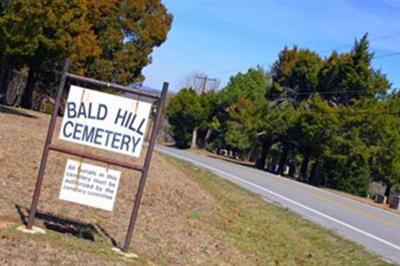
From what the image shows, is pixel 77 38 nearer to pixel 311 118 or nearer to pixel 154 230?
pixel 154 230

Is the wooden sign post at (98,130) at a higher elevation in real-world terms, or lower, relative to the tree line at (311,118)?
lower

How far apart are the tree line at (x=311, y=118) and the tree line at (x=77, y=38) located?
39.2 feet

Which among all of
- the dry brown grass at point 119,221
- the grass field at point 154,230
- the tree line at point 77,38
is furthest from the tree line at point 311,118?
the dry brown grass at point 119,221

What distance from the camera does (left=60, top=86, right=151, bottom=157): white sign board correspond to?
26.7ft

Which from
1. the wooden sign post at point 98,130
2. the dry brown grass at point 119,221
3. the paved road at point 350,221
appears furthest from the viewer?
the paved road at point 350,221

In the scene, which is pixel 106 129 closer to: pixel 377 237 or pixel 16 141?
pixel 16 141

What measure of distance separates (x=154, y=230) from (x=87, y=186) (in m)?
1.99

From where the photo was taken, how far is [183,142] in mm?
67812

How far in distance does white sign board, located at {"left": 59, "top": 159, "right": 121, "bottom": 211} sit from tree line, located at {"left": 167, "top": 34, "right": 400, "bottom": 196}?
37.6 metres

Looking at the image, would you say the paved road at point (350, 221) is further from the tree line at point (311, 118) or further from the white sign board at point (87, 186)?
the tree line at point (311, 118)

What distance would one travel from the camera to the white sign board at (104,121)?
8.15m

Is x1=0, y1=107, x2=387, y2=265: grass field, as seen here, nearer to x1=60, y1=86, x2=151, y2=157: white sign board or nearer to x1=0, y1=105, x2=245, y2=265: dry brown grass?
x1=0, y1=105, x2=245, y2=265: dry brown grass

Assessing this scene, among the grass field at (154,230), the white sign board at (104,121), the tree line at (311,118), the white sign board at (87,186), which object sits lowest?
the grass field at (154,230)

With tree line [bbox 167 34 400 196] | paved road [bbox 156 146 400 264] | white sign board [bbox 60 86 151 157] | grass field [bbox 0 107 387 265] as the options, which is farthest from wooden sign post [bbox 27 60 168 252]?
tree line [bbox 167 34 400 196]
